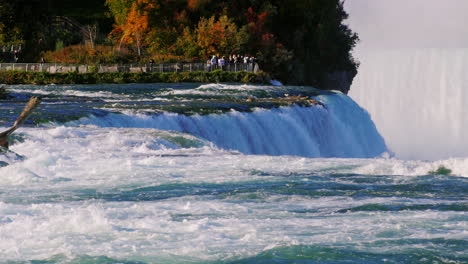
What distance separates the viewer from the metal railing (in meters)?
54.1

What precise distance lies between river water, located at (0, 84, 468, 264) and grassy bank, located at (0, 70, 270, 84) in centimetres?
2250

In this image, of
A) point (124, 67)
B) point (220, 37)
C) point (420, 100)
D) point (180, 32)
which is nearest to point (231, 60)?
point (220, 37)

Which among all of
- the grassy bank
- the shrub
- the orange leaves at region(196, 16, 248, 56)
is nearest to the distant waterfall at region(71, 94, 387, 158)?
the grassy bank

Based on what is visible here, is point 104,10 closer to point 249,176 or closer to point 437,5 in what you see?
A: point 437,5

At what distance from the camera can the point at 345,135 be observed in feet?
136

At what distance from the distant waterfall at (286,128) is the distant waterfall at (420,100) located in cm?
2201

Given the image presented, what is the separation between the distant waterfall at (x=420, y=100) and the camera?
70.1 metres

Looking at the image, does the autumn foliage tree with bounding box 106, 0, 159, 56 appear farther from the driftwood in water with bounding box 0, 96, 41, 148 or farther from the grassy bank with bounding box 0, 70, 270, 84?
the driftwood in water with bounding box 0, 96, 41, 148

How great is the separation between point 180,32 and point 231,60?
25.4ft

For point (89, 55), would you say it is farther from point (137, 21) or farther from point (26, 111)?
point (26, 111)

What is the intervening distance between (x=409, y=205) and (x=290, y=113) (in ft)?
66.0

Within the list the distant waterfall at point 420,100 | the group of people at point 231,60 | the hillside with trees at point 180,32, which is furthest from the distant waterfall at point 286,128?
the distant waterfall at point 420,100

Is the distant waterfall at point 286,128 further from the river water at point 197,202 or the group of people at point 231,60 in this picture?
the group of people at point 231,60

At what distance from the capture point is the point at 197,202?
1662 cm
